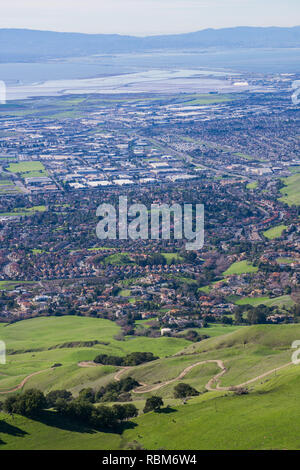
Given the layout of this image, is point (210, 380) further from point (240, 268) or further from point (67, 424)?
point (240, 268)

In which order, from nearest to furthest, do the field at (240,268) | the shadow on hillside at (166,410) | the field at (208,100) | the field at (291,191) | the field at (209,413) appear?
the field at (209,413), the shadow on hillside at (166,410), the field at (240,268), the field at (291,191), the field at (208,100)

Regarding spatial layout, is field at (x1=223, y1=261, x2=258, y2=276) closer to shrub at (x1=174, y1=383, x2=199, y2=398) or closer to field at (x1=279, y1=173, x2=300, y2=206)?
field at (x1=279, y1=173, x2=300, y2=206)

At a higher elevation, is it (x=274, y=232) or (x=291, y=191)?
(x=291, y=191)

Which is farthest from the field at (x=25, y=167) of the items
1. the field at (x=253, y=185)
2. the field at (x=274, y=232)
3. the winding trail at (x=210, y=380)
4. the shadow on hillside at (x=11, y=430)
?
the shadow on hillside at (x=11, y=430)

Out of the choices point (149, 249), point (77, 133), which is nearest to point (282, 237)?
point (149, 249)

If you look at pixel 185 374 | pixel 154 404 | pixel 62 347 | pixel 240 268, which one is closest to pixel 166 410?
pixel 154 404

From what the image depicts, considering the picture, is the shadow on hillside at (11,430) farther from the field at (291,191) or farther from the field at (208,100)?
the field at (208,100)
